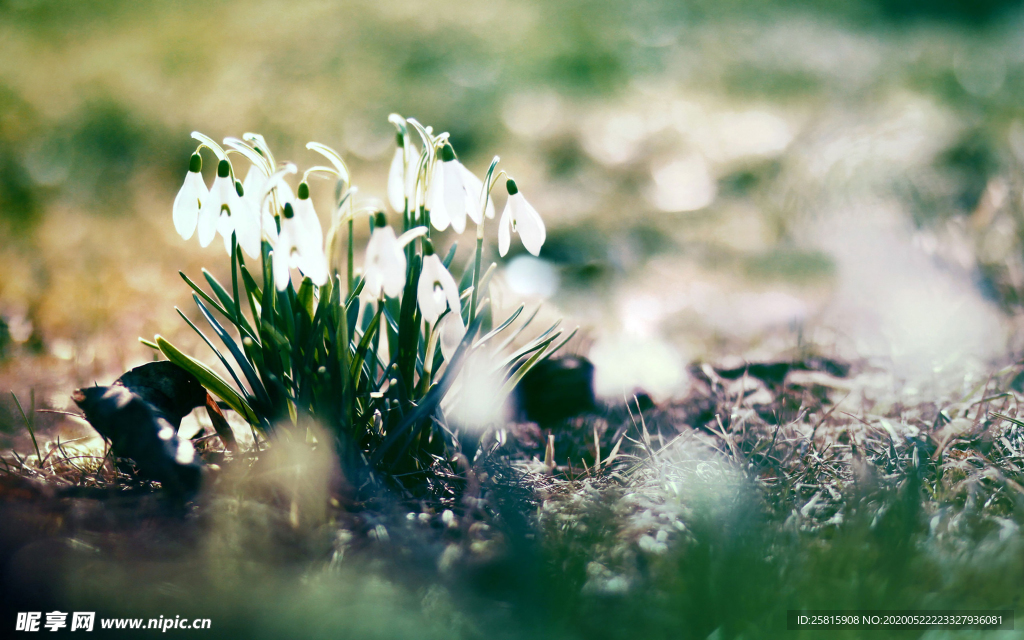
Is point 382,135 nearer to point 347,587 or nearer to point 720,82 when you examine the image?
point 720,82

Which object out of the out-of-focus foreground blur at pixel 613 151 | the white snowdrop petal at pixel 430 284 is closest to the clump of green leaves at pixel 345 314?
the white snowdrop petal at pixel 430 284

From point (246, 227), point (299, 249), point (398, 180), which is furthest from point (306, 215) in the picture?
point (398, 180)

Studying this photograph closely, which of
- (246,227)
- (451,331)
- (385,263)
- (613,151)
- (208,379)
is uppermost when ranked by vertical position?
(613,151)

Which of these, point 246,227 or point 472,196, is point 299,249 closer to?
point 246,227

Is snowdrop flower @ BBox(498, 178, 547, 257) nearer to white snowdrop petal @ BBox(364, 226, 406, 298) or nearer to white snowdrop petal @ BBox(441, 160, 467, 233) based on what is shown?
white snowdrop petal @ BBox(441, 160, 467, 233)

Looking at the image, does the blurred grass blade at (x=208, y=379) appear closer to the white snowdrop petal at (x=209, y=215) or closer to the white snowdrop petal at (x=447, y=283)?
the white snowdrop petal at (x=209, y=215)

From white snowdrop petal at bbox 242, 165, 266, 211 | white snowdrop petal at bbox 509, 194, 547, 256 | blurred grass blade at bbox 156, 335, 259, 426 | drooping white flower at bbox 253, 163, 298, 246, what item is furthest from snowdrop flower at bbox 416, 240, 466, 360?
blurred grass blade at bbox 156, 335, 259, 426
